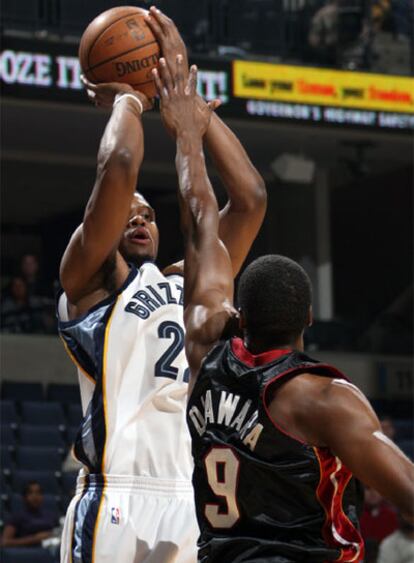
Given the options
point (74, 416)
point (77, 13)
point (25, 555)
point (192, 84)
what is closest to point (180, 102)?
point (192, 84)

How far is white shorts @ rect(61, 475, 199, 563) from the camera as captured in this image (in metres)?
3.83

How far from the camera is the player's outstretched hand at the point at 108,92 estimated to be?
4078 mm

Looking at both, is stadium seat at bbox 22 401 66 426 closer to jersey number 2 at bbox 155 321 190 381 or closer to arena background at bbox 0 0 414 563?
arena background at bbox 0 0 414 563

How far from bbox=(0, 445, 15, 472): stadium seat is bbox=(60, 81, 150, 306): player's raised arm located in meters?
7.24

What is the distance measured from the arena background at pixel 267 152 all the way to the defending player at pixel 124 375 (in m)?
6.46

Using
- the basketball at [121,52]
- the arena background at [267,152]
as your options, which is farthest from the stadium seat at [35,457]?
the basketball at [121,52]

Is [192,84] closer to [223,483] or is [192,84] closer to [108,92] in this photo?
[108,92]

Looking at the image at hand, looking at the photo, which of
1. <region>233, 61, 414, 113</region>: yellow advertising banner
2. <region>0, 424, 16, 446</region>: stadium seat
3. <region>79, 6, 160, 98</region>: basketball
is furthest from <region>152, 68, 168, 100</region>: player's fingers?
<region>233, 61, 414, 113</region>: yellow advertising banner

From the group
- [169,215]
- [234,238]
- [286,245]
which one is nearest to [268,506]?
[234,238]

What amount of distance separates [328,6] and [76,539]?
36.0ft

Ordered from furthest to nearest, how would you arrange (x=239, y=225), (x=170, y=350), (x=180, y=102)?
1. (x=239, y=225)
2. (x=170, y=350)
3. (x=180, y=102)

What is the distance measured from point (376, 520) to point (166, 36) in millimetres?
6955

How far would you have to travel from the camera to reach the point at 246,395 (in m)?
2.88

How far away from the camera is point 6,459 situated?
36.1ft
